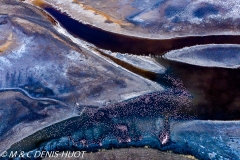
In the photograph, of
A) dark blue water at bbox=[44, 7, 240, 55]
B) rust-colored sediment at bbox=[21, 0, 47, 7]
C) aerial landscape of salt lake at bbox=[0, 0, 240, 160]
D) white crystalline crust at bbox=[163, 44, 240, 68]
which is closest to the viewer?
aerial landscape of salt lake at bbox=[0, 0, 240, 160]

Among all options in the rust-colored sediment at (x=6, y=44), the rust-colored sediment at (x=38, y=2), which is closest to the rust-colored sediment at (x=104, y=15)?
the rust-colored sediment at (x=38, y=2)

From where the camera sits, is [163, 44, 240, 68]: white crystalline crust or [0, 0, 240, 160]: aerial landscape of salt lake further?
[163, 44, 240, 68]: white crystalline crust

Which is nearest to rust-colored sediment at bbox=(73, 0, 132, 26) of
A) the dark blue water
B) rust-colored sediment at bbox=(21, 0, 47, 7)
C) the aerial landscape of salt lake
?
the aerial landscape of salt lake

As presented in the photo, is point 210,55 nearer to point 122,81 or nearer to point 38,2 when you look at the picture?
point 122,81

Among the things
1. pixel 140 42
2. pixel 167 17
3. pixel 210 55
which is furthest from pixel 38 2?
pixel 210 55

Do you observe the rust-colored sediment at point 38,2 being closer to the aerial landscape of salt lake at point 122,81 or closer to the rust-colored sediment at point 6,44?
the aerial landscape of salt lake at point 122,81

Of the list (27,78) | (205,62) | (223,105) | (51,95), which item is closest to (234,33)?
(205,62)

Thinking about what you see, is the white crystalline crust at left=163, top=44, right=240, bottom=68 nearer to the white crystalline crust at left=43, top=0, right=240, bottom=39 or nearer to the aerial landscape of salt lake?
the aerial landscape of salt lake

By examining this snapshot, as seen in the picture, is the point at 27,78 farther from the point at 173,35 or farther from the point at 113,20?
the point at 173,35

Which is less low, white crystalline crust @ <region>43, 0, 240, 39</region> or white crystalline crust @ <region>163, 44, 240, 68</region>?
white crystalline crust @ <region>43, 0, 240, 39</region>
